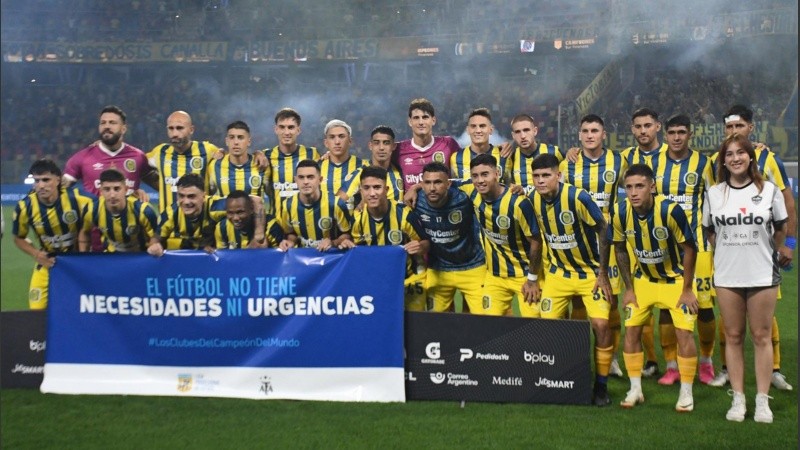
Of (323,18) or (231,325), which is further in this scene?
(323,18)

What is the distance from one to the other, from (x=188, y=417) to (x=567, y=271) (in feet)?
8.27

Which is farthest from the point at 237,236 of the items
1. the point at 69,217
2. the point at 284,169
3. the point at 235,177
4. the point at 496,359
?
the point at 496,359

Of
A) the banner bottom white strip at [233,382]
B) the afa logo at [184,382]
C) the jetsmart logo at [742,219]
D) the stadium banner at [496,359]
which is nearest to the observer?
the jetsmart logo at [742,219]

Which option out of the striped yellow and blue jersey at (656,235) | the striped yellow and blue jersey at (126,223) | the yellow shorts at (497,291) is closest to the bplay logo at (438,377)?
the yellow shorts at (497,291)

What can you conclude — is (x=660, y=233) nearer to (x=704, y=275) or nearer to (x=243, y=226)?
(x=704, y=275)

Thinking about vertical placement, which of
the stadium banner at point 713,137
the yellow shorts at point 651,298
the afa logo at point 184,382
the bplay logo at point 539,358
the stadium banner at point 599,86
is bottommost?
the afa logo at point 184,382

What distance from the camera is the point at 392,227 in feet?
19.2

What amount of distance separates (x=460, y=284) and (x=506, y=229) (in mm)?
567

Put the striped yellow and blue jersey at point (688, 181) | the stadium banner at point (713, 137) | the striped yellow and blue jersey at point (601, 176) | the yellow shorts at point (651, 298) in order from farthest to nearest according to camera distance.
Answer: the stadium banner at point (713, 137) < the striped yellow and blue jersey at point (601, 176) < the striped yellow and blue jersey at point (688, 181) < the yellow shorts at point (651, 298)

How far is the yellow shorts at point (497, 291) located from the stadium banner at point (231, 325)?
751mm

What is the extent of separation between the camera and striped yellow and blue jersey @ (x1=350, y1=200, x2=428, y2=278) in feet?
19.2

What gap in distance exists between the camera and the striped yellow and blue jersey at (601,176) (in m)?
6.09

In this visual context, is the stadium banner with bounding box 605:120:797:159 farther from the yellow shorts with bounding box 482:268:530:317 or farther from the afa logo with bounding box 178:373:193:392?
the afa logo with bounding box 178:373:193:392

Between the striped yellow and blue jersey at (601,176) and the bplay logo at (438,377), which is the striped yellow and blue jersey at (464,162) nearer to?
the striped yellow and blue jersey at (601,176)
